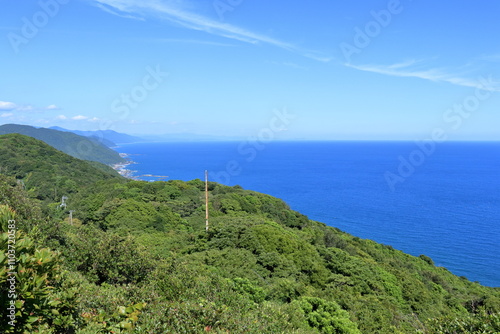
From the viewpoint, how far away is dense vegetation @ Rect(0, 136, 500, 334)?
20.7ft

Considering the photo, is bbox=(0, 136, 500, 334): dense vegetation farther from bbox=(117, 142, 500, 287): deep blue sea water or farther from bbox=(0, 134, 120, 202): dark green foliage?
bbox=(117, 142, 500, 287): deep blue sea water

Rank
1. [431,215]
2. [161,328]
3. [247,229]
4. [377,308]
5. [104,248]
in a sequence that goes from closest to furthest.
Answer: [161,328] → [104,248] → [377,308] → [247,229] → [431,215]

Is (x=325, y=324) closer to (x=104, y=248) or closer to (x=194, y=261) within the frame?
(x=194, y=261)

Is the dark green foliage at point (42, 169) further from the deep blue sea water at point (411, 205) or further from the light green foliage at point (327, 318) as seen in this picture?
the deep blue sea water at point (411, 205)

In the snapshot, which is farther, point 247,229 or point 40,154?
point 40,154

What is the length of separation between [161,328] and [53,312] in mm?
2072

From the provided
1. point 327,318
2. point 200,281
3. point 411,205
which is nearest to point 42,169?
point 200,281

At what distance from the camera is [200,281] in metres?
11.8

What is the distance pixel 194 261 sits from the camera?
19562mm

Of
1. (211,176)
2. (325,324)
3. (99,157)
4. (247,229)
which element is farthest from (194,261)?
(99,157)

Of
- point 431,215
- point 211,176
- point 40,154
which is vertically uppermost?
point 431,215

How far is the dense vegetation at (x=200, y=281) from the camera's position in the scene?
6.31m

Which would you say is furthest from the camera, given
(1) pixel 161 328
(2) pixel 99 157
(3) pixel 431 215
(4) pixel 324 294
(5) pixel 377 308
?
(2) pixel 99 157

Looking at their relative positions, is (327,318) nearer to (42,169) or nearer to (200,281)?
(200,281)
